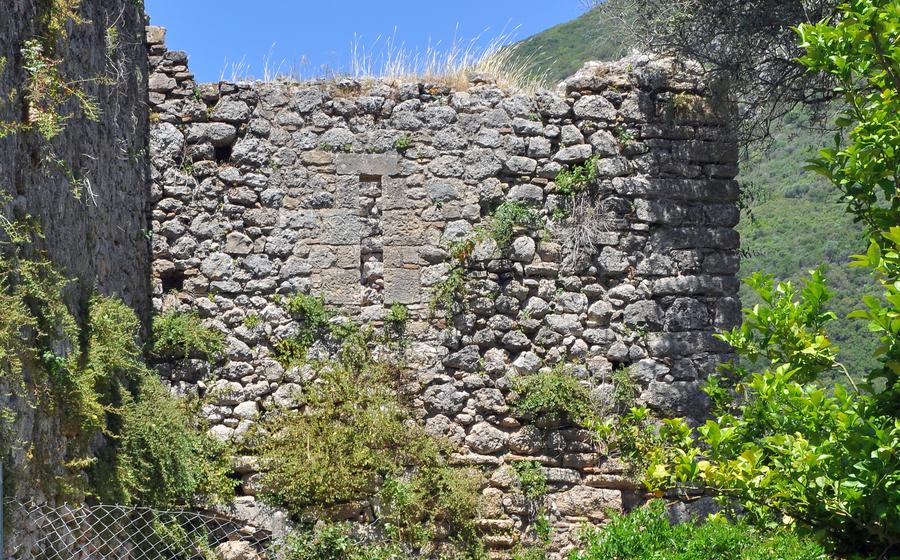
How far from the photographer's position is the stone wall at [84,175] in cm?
538

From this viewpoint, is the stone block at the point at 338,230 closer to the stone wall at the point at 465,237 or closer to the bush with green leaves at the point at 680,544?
the stone wall at the point at 465,237

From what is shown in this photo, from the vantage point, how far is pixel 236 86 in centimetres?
845

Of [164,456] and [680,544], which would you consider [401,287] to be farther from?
[680,544]

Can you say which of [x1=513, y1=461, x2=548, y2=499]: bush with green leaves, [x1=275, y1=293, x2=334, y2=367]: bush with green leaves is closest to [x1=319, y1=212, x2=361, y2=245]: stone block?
[x1=275, y1=293, x2=334, y2=367]: bush with green leaves

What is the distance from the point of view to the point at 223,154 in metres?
8.47

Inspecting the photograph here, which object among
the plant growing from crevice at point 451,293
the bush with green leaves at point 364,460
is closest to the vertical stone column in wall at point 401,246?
the plant growing from crevice at point 451,293

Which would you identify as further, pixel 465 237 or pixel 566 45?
pixel 566 45

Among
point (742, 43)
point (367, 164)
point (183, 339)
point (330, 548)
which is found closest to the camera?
point (330, 548)

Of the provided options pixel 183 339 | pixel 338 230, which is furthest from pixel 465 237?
pixel 183 339

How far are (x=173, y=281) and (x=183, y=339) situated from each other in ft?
1.84

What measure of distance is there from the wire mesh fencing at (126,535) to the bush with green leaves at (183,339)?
1.27 meters

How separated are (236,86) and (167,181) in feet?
3.15

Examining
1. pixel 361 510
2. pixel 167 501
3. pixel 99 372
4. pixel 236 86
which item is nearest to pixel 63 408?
pixel 99 372

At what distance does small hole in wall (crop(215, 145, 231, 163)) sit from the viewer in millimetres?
8445
